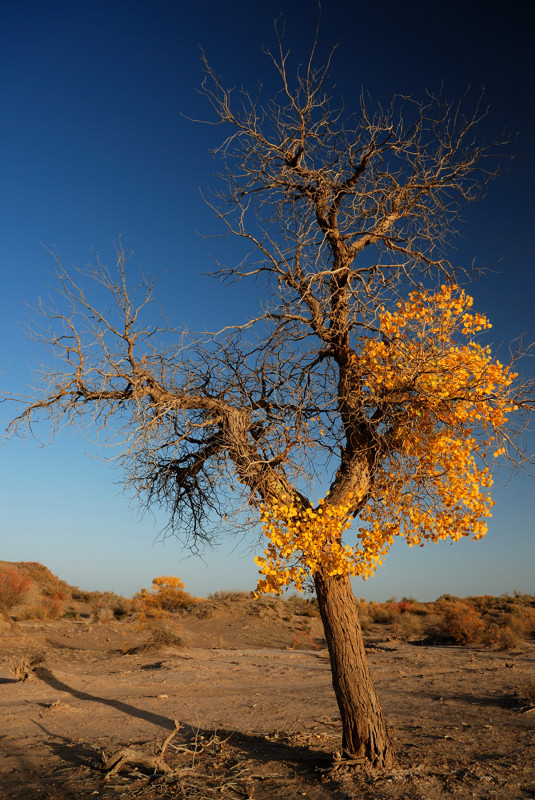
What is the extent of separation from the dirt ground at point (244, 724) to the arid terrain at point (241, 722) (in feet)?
0.09

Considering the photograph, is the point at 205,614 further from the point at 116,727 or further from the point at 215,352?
the point at 215,352

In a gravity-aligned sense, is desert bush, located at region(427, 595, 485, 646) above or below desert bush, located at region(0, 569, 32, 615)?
below

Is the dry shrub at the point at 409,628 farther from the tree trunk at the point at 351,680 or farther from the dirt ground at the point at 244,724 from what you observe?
the tree trunk at the point at 351,680

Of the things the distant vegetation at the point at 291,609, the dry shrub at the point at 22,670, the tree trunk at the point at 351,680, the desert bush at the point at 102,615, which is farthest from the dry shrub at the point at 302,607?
the tree trunk at the point at 351,680

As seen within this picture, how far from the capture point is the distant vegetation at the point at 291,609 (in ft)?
73.0

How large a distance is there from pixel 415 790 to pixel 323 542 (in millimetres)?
2846

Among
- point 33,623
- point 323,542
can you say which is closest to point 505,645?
point 323,542

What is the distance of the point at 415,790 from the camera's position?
6031 millimetres

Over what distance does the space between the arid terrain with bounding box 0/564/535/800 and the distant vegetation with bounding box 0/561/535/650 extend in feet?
7.37

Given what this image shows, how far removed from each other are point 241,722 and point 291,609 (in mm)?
22395

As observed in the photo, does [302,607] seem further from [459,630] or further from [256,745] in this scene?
[256,745]

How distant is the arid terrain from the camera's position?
6.34m

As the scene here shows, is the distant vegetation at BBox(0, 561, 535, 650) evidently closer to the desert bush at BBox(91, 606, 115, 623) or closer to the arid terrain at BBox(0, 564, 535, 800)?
the desert bush at BBox(91, 606, 115, 623)

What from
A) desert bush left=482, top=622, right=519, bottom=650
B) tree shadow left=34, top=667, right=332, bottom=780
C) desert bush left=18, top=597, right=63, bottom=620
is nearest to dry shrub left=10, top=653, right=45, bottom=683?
tree shadow left=34, top=667, right=332, bottom=780
